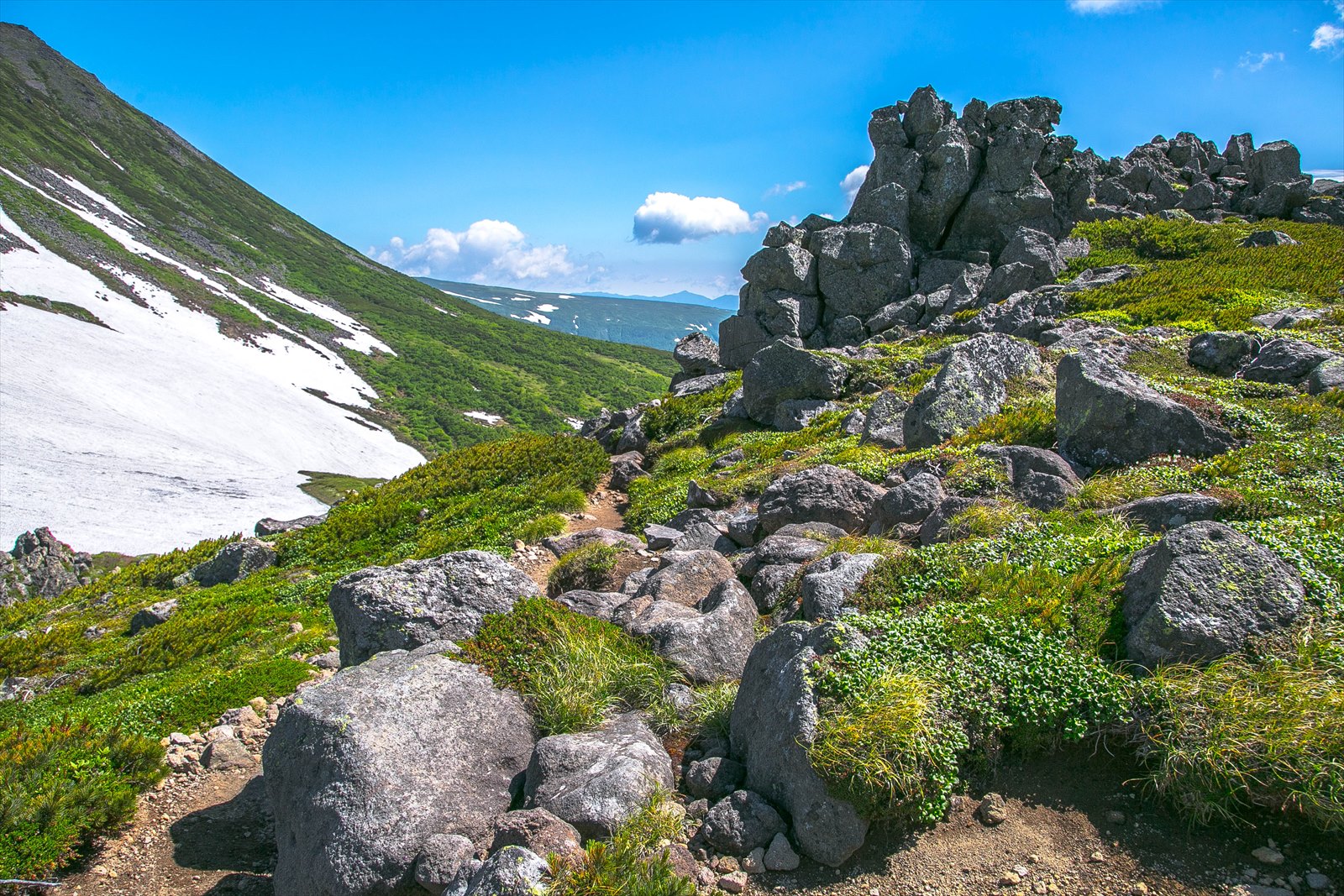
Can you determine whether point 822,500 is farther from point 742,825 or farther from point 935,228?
point 935,228

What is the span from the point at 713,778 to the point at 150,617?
16872 mm

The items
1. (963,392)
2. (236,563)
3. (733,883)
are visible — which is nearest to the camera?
(733,883)

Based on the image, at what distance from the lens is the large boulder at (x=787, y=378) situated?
75.9 feet

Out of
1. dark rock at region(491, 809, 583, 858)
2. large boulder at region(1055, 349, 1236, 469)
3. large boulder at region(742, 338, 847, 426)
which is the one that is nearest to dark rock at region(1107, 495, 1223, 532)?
large boulder at region(1055, 349, 1236, 469)

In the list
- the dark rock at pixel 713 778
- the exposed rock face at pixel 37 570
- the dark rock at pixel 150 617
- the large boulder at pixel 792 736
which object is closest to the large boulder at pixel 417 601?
the dark rock at pixel 713 778

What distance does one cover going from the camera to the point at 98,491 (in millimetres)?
49312

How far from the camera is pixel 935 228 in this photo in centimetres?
3784

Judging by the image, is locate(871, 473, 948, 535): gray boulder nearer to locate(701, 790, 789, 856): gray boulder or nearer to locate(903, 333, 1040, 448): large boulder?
locate(903, 333, 1040, 448): large boulder

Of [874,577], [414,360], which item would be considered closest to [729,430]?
[874,577]

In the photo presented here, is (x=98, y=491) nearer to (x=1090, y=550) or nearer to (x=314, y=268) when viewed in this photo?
(x=1090, y=550)

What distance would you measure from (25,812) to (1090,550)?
36.0 ft

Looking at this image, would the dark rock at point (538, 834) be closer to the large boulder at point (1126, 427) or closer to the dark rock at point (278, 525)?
the large boulder at point (1126, 427)

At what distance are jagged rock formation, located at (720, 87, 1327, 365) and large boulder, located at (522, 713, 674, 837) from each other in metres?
27.5

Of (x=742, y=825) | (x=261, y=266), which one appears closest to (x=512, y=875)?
(x=742, y=825)
